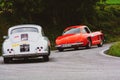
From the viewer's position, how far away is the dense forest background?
38969 millimetres

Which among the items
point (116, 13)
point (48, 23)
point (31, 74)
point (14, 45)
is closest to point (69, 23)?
point (48, 23)

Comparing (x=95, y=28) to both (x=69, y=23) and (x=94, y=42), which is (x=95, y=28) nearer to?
(x=69, y=23)

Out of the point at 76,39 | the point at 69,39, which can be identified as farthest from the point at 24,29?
the point at 76,39

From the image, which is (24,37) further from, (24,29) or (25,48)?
(24,29)

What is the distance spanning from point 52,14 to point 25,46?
1939cm

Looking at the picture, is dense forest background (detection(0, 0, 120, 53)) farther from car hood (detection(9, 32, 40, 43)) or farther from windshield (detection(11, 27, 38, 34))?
car hood (detection(9, 32, 40, 43))

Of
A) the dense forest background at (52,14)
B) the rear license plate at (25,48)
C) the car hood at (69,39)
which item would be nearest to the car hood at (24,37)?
the rear license plate at (25,48)

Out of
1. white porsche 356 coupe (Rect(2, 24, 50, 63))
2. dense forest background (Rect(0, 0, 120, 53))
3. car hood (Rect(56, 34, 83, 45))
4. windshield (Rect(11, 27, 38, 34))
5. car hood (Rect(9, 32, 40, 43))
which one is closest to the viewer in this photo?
white porsche 356 coupe (Rect(2, 24, 50, 63))

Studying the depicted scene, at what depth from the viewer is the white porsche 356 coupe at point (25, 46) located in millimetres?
21781

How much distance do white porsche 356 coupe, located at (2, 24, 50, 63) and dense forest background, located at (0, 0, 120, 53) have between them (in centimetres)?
1546

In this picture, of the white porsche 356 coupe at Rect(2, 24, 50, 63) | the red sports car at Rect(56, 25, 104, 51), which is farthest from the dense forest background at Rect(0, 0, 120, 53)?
the white porsche 356 coupe at Rect(2, 24, 50, 63)

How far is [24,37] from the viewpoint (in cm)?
2256

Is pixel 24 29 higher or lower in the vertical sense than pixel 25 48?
higher

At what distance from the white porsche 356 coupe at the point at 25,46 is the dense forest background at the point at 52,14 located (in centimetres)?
1546
